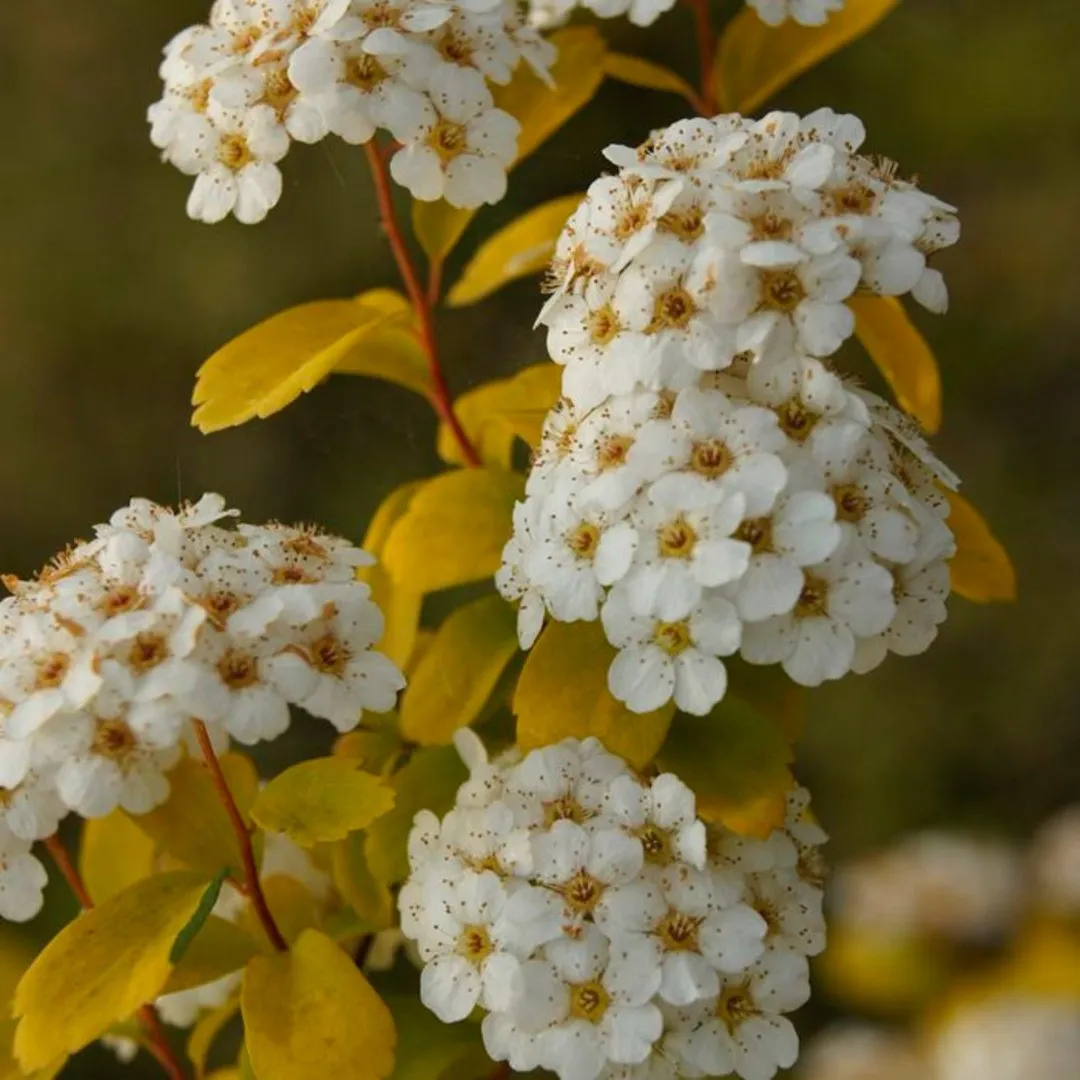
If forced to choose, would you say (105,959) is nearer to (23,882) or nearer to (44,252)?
(23,882)

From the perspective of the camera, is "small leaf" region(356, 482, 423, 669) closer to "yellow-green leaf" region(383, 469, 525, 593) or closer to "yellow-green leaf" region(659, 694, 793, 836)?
"yellow-green leaf" region(383, 469, 525, 593)

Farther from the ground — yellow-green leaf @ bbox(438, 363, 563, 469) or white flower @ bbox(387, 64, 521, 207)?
white flower @ bbox(387, 64, 521, 207)

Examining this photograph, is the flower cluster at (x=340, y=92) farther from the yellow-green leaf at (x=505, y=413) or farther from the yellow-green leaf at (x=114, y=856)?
the yellow-green leaf at (x=114, y=856)

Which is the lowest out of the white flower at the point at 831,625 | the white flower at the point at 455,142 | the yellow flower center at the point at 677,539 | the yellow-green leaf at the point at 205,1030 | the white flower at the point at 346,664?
the yellow-green leaf at the point at 205,1030

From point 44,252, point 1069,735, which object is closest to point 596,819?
point 1069,735

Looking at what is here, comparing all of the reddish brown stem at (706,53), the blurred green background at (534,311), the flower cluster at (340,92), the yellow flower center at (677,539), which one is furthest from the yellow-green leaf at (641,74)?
the blurred green background at (534,311)

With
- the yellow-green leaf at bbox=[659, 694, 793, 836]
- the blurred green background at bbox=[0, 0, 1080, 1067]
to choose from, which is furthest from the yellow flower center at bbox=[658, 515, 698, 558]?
the blurred green background at bbox=[0, 0, 1080, 1067]

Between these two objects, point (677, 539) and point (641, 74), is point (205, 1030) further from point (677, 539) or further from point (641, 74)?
point (641, 74)
